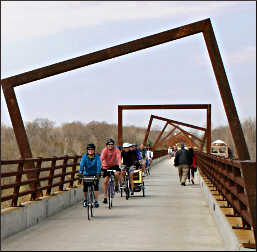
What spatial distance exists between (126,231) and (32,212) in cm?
231

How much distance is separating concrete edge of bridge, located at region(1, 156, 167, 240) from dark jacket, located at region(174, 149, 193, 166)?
33.6 feet

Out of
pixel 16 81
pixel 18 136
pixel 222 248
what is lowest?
pixel 222 248

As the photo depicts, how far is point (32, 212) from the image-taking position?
12086mm

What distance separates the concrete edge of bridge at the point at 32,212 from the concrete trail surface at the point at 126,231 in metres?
0.16

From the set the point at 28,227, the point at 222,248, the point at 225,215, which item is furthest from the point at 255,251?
the point at 28,227

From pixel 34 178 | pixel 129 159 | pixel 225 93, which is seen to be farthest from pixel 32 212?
pixel 225 93

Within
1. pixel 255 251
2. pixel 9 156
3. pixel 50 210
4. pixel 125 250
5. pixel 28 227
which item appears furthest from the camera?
pixel 9 156

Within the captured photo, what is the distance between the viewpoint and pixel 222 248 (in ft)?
29.4

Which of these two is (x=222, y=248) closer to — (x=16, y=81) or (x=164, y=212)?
(x=164, y=212)

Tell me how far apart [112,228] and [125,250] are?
259 cm

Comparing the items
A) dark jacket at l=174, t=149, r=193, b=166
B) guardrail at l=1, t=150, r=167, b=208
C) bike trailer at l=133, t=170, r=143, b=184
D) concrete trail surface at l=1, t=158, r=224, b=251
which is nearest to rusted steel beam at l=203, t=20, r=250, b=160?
concrete trail surface at l=1, t=158, r=224, b=251

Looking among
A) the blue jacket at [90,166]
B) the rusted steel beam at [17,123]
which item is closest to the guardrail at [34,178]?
the rusted steel beam at [17,123]

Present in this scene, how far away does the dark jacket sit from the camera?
26.4m

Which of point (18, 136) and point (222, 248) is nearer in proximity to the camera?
point (222, 248)
